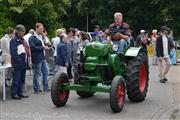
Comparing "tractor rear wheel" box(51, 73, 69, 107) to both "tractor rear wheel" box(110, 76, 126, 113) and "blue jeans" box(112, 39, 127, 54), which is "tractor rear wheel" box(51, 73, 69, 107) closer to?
"tractor rear wheel" box(110, 76, 126, 113)

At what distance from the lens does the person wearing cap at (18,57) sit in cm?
1284

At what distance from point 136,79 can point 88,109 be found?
4.90ft

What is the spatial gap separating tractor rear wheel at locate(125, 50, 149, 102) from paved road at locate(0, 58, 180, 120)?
0.70ft

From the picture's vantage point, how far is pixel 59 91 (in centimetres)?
1170

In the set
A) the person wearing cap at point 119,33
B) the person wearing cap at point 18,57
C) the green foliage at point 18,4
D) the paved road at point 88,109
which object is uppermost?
the green foliage at point 18,4

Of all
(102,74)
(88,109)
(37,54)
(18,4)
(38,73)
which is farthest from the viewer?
(18,4)

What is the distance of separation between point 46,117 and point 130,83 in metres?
2.59

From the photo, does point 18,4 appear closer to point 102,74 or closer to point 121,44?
point 121,44

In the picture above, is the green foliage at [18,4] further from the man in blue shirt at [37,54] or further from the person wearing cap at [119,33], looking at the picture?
the person wearing cap at [119,33]

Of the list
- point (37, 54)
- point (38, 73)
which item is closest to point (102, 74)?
point (37, 54)

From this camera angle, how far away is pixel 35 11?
109 feet

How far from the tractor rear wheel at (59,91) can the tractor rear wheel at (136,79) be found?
5.12 feet

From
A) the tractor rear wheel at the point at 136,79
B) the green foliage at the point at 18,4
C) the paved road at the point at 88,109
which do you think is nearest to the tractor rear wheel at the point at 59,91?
the paved road at the point at 88,109

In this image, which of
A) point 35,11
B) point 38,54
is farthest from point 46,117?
point 35,11
